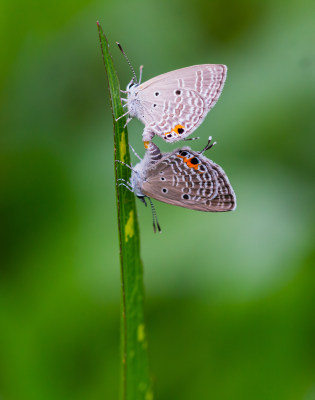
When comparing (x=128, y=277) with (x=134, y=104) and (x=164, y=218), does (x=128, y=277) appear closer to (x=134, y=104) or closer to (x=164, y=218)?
A: (x=134, y=104)

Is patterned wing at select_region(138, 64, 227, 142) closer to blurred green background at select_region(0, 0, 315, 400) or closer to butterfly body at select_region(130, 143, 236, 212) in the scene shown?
butterfly body at select_region(130, 143, 236, 212)

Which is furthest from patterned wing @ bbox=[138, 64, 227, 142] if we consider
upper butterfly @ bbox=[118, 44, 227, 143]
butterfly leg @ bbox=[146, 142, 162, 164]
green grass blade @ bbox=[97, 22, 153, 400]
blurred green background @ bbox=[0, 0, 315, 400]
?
green grass blade @ bbox=[97, 22, 153, 400]

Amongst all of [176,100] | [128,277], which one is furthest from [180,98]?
[128,277]

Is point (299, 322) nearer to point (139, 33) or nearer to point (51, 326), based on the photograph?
point (51, 326)

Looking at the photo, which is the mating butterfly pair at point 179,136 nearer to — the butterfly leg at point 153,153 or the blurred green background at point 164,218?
the butterfly leg at point 153,153

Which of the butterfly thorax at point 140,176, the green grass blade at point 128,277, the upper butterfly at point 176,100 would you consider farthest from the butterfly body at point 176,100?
the green grass blade at point 128,277

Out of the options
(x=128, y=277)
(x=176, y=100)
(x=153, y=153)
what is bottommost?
(x=128, y=277)

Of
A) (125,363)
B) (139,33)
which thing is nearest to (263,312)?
(125,363)
